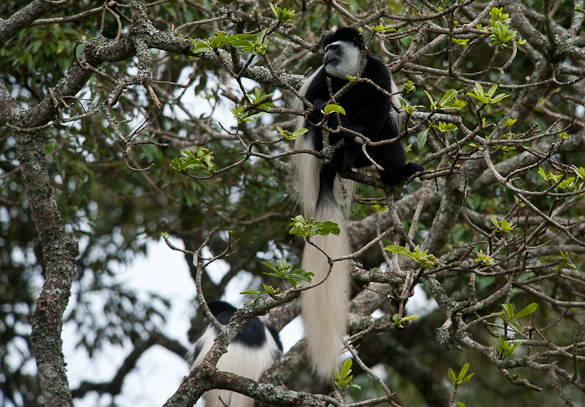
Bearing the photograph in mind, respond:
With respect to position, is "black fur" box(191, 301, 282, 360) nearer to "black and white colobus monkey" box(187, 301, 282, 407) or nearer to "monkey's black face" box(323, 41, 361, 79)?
"black and white colobus monkey" box(187, 301, 282, 407)

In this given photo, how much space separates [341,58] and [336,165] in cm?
48

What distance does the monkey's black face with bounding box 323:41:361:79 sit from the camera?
8.28 feet

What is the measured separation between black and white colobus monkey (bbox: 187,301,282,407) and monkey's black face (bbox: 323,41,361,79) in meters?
1.69

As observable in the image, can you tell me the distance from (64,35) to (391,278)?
7.96 ft

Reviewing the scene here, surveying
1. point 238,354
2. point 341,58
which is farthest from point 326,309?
point 238,354

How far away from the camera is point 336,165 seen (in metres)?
2.46

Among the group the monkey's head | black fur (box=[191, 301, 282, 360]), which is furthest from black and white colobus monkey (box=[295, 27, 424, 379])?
black fur (box=[191, 301, 282, 360])

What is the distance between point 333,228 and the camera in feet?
5.36

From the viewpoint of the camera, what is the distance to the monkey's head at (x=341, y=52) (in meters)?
2.53

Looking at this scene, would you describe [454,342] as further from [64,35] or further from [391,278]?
[64,35]

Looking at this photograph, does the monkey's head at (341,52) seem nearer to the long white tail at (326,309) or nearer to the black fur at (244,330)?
the long white tail at (326,309)

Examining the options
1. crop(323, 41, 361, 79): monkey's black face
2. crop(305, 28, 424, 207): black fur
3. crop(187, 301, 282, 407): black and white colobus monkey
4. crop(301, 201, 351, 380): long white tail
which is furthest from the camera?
crop(187, 301, 282, 407): black and white colobus monkey

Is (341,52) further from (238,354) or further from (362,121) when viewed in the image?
(238,354)

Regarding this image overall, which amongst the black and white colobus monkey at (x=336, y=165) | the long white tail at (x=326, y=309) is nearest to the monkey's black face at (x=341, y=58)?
the black and white colobus monkey at (x=336, y=165)
